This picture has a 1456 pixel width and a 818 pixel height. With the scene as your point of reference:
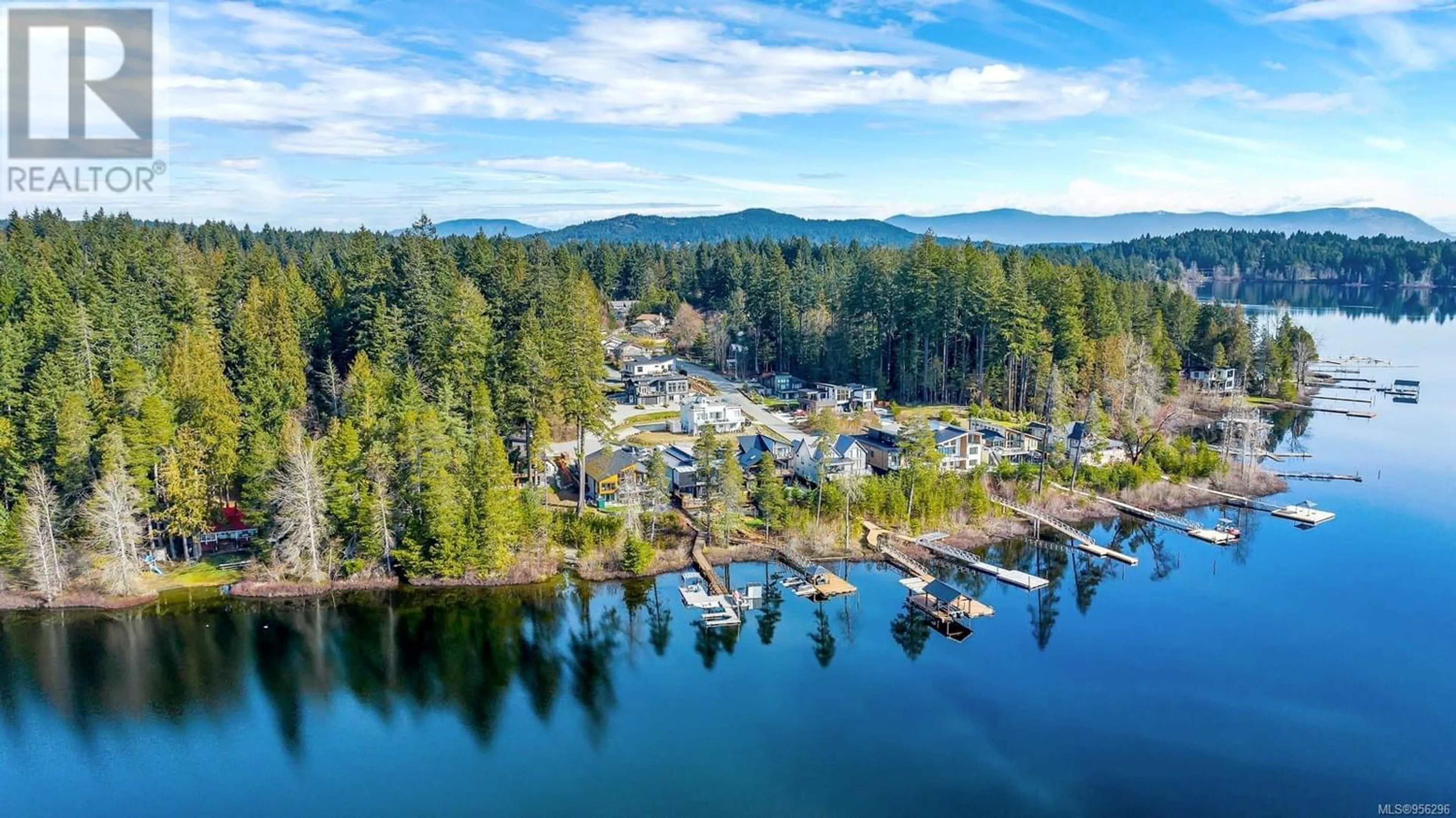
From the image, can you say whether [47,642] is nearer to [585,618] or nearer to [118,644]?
[118,644]

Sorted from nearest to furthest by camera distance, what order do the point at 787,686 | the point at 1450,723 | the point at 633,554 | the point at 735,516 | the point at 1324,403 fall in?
the point at 1450,723 → the point at 787,686 → the point at 633,554 → the point at 735,516 → the point at 1324,403

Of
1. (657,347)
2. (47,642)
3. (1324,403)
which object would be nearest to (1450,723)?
(47,642)

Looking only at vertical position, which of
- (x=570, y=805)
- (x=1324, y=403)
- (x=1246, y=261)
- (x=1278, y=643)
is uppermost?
(x=1246, y=261)

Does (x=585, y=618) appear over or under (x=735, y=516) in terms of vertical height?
under

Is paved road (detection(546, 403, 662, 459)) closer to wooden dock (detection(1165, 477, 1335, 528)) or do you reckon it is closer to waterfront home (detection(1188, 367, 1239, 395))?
wooden dock (detection(1165, 477, 1335, 528))

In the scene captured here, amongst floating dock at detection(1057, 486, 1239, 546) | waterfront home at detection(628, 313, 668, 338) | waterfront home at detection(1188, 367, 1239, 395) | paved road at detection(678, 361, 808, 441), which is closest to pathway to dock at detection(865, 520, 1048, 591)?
floating dock at detection(1057, 486, 1239, 546)
